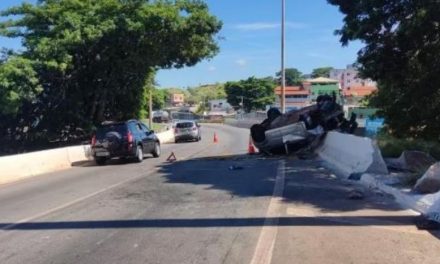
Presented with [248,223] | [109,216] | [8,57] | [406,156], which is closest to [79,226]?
[109,216]

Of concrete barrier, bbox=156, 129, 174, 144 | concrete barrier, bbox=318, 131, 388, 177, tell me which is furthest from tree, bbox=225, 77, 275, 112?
concrete barrier, bbox=318, 131, 388, 177

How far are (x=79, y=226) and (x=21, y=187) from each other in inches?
306

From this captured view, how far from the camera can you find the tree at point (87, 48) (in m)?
30.3

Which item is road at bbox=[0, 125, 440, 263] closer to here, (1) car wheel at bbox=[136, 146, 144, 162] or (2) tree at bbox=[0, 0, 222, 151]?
(1) car wheel at bbox=[136, 146, 144, 162]

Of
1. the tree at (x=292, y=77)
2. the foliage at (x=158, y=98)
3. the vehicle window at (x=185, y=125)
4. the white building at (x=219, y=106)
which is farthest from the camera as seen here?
the tree at (x=292, y=77)

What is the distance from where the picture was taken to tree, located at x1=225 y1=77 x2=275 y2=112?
139 m

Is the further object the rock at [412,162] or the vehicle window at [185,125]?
the vehicle window at [185,125]

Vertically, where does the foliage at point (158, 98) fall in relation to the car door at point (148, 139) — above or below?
above

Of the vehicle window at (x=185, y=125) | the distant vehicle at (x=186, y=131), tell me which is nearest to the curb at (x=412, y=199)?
the distant vehicle at (x=186, y=131)

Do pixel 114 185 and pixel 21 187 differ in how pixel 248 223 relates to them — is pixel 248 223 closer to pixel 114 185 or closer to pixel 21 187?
pixel 114 185

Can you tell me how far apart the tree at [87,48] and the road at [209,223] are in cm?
1480

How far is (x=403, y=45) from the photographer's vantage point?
1947cm

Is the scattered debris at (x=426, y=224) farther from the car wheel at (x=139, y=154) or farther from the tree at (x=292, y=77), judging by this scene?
the tree at (x=292, y=77)

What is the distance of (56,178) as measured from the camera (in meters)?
19.0
